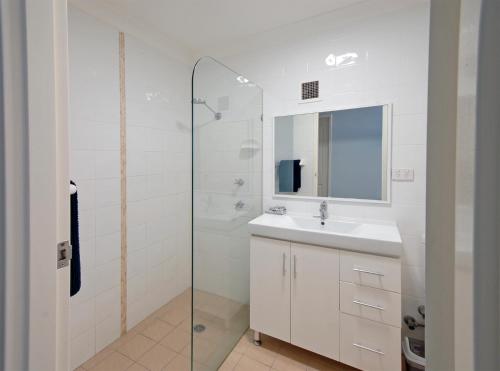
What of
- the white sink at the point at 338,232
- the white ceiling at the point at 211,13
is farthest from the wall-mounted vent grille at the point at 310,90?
the white sink at the point at 338,232

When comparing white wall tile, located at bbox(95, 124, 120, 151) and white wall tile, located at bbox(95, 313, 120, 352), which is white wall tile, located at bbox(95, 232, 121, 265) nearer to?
white wall tile, located at bbox(95, 313, 120, 352)

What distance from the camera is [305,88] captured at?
1.90 meters

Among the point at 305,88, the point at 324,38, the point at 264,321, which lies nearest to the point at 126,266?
the point at 264,321

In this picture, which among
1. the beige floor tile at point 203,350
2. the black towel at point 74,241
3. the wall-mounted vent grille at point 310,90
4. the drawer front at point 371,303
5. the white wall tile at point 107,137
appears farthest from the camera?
the wall-mounted vent grille at point 310,90

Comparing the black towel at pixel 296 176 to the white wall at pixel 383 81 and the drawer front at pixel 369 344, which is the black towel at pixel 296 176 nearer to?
the white wall at pixel 383 81

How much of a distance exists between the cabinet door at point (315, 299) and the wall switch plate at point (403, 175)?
721 millimetres

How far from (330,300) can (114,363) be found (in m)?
1.52

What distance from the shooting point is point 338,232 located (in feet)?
5.32

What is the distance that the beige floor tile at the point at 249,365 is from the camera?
4.98 ft

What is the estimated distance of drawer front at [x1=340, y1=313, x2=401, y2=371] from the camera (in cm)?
129

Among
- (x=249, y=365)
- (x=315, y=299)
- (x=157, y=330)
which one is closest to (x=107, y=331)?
(x=157, y=330)

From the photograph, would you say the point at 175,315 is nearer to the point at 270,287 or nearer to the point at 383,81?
the point at 270,287

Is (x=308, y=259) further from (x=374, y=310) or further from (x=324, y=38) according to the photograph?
(x=324, y=38)

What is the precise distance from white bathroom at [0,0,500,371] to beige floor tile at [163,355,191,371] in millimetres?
11
